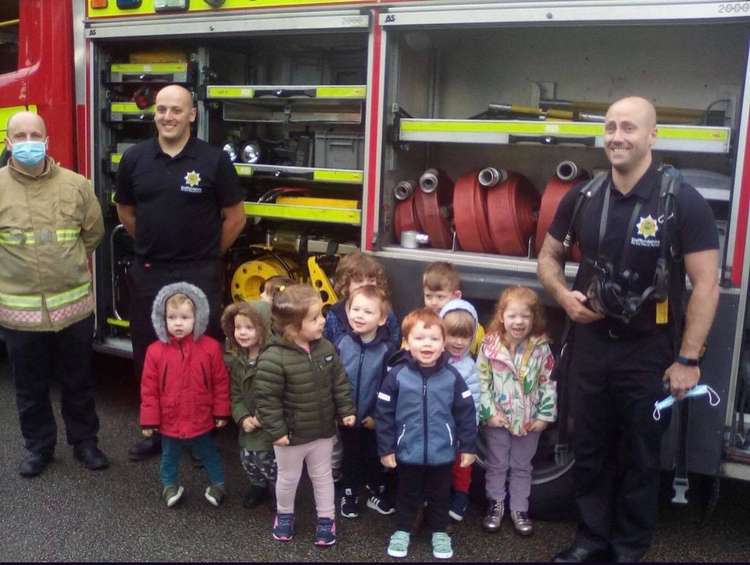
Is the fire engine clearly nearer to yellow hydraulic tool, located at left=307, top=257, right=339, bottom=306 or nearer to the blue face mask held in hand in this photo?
yellow hydraulic tool, located at left=307, top=257, right=339, bottom=306

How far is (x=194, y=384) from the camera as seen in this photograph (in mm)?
3600

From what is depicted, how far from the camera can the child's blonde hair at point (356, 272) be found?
12.1ft

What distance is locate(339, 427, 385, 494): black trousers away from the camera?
3578 millimetres

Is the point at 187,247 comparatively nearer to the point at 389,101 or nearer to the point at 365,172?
the point at 365,172

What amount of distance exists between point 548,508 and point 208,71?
2.95m

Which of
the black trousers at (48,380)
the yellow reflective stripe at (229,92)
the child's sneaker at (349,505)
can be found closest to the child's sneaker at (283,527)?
the child's sneaker at (349,505)

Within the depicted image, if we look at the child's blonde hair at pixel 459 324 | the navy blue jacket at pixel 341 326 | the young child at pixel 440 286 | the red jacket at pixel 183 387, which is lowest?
the red jacket at pixel 183 387

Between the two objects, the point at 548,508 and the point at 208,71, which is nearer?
the point at 548,508

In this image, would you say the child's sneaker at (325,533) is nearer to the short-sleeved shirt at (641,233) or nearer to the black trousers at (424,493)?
the black trousers at (424,493)

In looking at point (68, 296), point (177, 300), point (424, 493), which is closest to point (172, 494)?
point (177, 300)

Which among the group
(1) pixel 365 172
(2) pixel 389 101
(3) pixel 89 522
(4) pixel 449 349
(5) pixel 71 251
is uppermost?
(2) pixel 389 101

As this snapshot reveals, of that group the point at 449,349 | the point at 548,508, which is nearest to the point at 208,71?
the point at 449,349

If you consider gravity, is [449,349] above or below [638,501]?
above

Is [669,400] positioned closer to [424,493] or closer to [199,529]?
[424,493]
